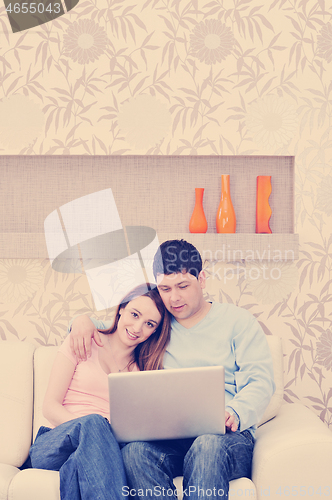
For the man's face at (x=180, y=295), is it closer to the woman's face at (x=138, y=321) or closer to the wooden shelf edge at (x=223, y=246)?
the woman's face at (x=138, y=321)

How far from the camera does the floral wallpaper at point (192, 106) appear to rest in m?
2.24

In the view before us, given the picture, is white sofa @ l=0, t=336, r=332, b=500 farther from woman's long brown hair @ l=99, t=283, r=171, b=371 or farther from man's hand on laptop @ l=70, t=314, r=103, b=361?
woman's long brown hair @ l=99, t=283, r=171, b=371

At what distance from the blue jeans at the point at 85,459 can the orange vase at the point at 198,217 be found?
3.46ft

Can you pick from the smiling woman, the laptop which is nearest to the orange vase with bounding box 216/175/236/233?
the smiling woman

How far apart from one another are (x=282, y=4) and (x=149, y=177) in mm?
1071

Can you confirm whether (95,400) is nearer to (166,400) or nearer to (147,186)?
(166,400)

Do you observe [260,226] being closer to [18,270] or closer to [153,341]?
[153,341]

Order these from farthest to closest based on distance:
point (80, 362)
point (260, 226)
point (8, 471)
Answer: point (260, 226)
point (80, 362)
point (8, 471)

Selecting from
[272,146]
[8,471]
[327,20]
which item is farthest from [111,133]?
[8,471]

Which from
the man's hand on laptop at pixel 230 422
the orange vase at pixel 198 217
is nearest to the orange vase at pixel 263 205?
the orange vase at pixel 198 217

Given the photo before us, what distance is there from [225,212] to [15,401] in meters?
1.26

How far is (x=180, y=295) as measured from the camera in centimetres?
188

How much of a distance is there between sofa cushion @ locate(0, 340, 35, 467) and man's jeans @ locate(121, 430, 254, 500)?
58cm

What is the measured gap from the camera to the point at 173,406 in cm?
143
